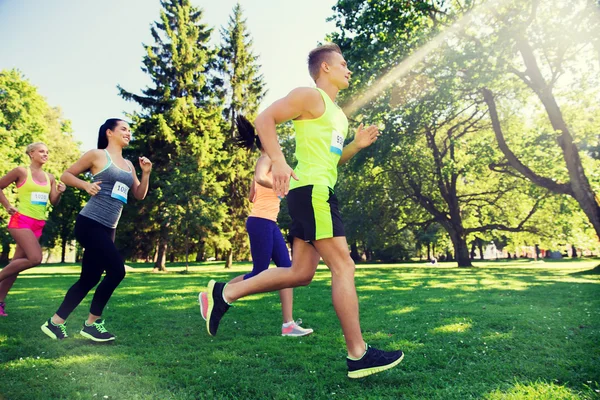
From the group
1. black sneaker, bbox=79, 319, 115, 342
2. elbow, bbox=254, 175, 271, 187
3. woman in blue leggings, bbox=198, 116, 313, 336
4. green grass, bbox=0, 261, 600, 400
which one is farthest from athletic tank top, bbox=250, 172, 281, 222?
black sneaker, bbox=79, 319, 115, 342

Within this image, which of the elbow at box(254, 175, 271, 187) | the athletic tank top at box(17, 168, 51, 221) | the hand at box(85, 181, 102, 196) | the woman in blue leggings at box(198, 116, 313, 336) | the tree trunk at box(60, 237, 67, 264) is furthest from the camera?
the tree trunk at box(60, 237, 67, 264)

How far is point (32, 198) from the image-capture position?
5.60 m

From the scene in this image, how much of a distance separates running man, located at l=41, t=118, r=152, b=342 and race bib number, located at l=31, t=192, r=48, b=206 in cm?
188

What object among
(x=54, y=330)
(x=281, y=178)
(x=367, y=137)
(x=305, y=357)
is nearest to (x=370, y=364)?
(x=305, y=357)

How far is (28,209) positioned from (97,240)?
2344 mm

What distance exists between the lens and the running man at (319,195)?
2.74 meters

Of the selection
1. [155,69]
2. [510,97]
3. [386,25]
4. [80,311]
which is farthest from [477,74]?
[155,69]

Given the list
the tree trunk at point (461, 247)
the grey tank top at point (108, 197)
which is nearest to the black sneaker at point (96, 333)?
the grey tank top at point (108, 197)

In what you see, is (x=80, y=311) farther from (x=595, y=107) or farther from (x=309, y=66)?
(x=595, y=107)

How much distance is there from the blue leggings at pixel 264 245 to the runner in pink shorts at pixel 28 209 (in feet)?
9.15

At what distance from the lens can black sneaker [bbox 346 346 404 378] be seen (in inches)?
105

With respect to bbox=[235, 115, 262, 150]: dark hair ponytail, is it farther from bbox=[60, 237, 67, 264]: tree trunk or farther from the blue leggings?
bbox=[60, 237, 67, 264]: tree trunk

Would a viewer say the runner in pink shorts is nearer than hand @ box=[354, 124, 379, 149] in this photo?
No

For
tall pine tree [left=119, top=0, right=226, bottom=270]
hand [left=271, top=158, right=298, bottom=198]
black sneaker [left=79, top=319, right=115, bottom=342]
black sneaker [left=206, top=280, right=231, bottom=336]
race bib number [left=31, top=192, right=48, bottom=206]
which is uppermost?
tall pine tree [left=119, top=0, right=226, bottom=270]
